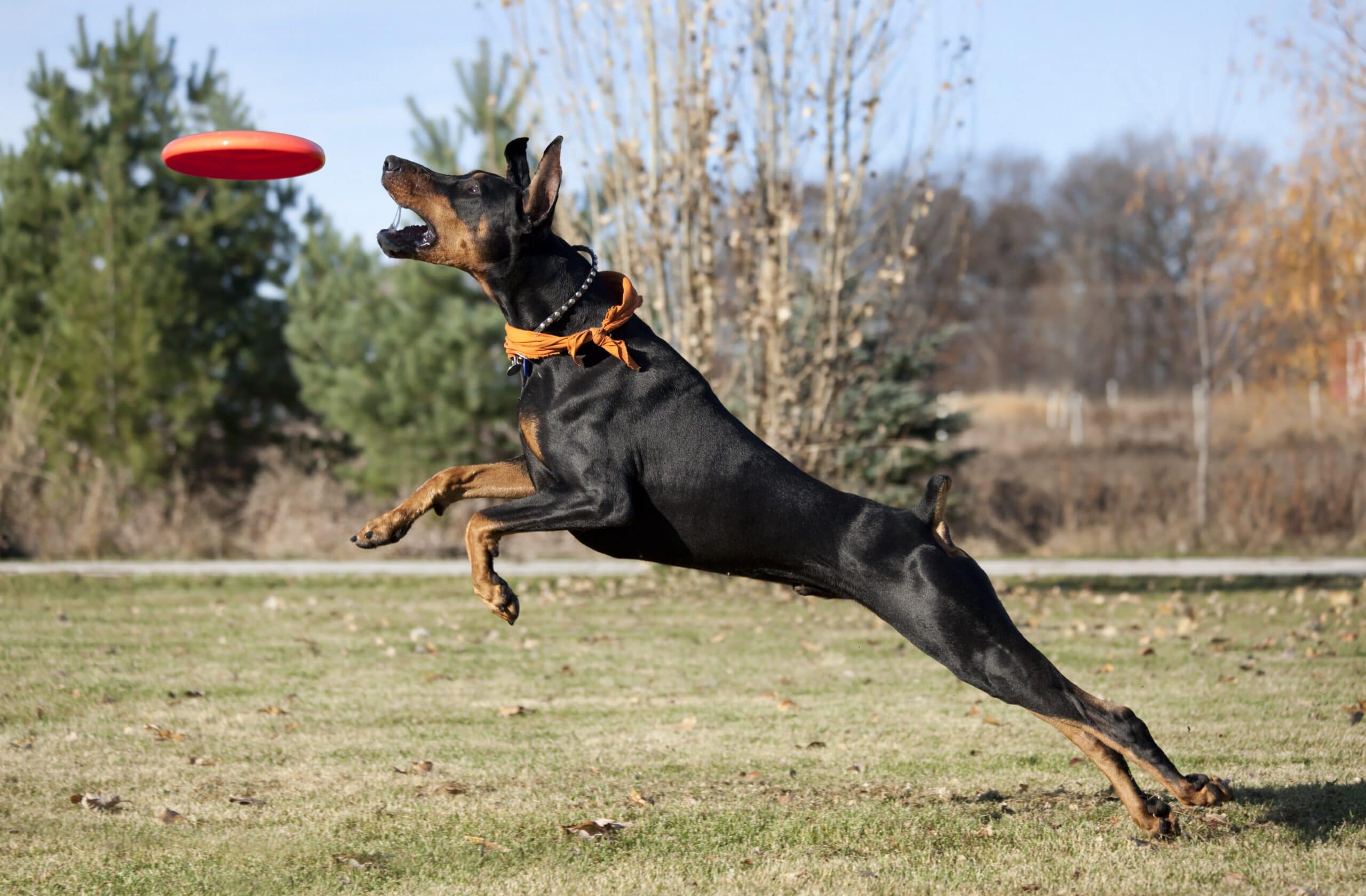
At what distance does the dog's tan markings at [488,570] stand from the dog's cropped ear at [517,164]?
134 cm

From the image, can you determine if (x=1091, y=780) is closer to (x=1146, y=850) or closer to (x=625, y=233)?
(x=1146, y=850)

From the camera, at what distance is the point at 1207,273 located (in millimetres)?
18484

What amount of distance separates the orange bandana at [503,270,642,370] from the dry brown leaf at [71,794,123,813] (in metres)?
2.55

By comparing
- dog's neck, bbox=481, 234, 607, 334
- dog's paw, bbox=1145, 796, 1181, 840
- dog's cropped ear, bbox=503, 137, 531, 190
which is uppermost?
dog's cropped ear, bbox=503, 137, 531, 190

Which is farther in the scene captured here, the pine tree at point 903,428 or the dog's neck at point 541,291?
the pine tree at point 903,428

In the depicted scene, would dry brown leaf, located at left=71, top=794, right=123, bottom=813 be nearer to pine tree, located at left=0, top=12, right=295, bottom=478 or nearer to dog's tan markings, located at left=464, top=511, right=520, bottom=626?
dog's tan markings, located at left=464, top=511, right=520, bottom=626

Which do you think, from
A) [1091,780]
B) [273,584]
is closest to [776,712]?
[1091,780]

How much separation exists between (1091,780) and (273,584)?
977 centimetres

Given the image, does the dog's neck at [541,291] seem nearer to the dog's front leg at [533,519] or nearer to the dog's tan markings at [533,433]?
the dog's tan markings at [533,433]

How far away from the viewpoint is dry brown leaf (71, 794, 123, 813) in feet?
17.4

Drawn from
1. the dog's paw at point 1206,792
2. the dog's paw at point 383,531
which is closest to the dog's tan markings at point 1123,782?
the dog's paw at point 1206,792

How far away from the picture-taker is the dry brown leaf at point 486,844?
189 inches

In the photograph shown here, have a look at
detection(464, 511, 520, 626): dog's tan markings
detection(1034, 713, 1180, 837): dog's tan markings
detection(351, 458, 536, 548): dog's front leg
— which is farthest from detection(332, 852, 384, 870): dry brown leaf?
detection(1034, 713, 1180, 837): dog's tan markings

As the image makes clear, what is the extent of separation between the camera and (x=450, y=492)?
4.91 meters
